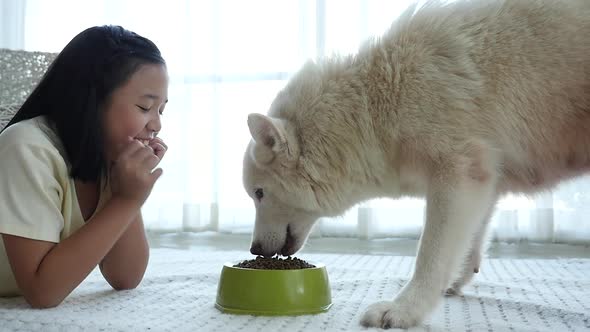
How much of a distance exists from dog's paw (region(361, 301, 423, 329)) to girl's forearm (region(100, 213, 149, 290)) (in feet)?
2.51

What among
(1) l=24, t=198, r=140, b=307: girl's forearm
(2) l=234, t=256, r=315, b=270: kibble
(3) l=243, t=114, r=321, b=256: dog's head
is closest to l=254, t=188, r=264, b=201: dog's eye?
(3) l=243, t=114, r=321, b=256: dog's head

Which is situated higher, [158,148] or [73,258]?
[158,148]

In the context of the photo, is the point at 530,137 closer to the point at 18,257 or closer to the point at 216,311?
the point at 216,311

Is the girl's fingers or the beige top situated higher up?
the girl's fingers

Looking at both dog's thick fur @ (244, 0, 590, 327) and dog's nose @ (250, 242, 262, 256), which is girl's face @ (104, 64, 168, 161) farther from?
dog's nose @ (250, 242, 262, 256)

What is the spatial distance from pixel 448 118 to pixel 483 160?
138mm

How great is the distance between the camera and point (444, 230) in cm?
149

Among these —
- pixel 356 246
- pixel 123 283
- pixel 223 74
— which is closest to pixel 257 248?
pixel 123 283

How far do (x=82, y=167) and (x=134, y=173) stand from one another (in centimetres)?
16

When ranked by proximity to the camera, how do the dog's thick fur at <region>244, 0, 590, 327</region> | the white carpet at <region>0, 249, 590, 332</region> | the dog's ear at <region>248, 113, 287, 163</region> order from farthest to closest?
1. the dog's ear at <region>248, 113, 287, 163</region>
2. the dog's thick fur at <region>244, 0, 590, 327</region>
3. the white carpet at <region>0, 249, 590, 332</region>

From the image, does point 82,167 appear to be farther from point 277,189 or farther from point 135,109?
point 277,189

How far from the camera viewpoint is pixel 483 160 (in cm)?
153

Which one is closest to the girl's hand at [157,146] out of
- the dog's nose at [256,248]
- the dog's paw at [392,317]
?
the dog's nose at [256,248]

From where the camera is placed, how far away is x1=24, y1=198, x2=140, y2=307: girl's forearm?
4.67 ft
